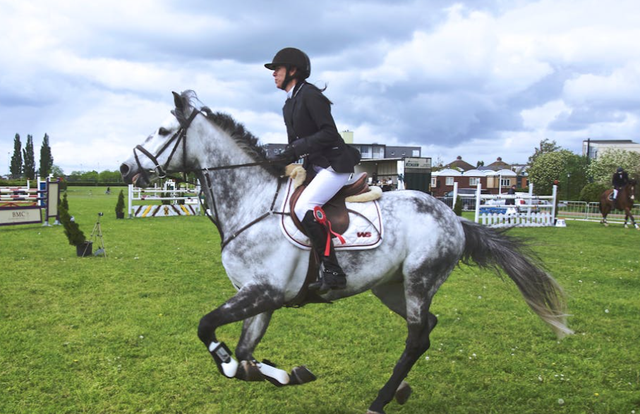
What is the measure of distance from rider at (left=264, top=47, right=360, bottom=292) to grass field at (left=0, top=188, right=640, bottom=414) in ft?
5.75

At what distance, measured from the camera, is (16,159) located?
349ft

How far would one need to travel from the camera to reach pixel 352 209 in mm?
4535

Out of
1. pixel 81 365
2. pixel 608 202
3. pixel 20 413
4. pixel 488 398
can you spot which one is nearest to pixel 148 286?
pixel 81 365

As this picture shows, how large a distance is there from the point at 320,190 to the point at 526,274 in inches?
98.2

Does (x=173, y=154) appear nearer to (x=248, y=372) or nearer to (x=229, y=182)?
(x=229, y=182)

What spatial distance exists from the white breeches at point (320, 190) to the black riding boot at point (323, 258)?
0.08 metres

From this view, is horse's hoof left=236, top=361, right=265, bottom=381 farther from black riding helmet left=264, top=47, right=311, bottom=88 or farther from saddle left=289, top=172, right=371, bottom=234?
black riding helmet left=264, top=47, right=311, bottom=88

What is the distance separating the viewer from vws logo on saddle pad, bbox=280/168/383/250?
167 inches

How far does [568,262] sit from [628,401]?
861 cm

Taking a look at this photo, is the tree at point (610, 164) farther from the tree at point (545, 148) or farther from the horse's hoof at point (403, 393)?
the horse's hoof at point (403, 393)

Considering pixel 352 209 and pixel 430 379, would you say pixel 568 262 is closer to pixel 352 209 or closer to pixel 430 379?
pixel 430 379

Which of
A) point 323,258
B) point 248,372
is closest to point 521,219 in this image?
point 323,258

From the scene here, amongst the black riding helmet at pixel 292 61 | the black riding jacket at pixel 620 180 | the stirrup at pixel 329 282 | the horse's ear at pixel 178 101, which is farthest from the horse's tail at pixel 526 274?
the black riding jacket at pixel 620 180

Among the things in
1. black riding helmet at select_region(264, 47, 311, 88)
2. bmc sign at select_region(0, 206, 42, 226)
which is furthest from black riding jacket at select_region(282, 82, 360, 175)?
bmc sign at select_region(0, 206, 42, 226)
